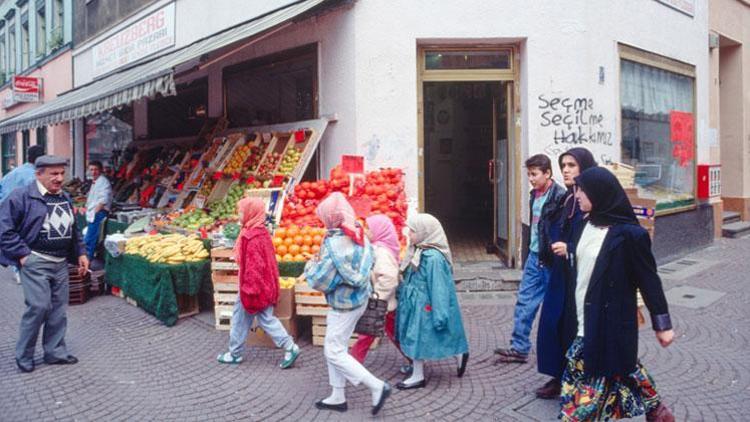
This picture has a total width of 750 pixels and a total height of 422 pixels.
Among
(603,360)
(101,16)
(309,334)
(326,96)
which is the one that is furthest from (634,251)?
(101,16)

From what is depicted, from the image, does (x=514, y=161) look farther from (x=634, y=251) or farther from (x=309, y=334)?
(x=634, y=251)

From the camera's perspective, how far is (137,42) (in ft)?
44.3

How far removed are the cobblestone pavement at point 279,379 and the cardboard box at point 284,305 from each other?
386mm

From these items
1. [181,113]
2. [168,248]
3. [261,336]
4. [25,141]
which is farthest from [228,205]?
[25,141]

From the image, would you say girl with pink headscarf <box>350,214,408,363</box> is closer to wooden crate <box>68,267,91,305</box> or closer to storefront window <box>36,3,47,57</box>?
wooden crate <box>68,267,91,305</box>

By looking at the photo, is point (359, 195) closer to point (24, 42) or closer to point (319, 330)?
point (319, 330)

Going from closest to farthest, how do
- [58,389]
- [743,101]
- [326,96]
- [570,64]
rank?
1. [58,389]
2. [570,64]
3. [326,96]
4. [743,101]

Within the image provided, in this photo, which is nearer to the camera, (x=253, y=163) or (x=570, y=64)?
(x=570, y=64)

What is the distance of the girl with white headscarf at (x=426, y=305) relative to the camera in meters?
4.88

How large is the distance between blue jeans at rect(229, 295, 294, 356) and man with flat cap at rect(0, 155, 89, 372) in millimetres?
1527

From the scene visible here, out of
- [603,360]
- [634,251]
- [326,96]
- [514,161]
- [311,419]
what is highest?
[326,96]

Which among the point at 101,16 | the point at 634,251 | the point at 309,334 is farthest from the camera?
the point at 101,16

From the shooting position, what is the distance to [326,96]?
29.6 ft

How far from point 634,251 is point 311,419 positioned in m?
2.51
